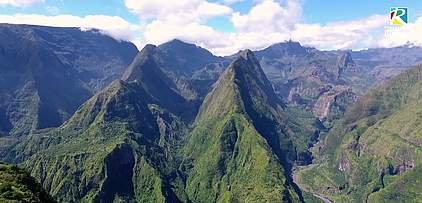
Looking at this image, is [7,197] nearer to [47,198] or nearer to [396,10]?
[47,198]

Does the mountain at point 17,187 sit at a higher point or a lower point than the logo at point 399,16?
lower

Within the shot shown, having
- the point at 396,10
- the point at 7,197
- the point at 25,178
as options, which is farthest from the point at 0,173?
the point at 396,10

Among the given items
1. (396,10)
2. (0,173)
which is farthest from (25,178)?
(396,10)

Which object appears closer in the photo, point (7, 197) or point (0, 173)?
point (7, 197)

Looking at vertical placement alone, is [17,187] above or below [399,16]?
below

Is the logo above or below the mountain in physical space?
above

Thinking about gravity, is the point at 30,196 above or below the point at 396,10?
below

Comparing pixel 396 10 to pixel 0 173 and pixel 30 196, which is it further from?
pixel 0 173

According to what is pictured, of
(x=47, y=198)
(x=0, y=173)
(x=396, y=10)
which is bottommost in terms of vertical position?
(x=47, y=198)
